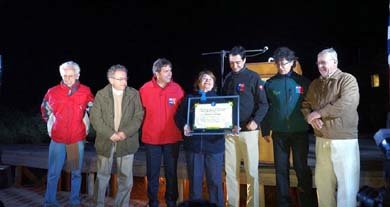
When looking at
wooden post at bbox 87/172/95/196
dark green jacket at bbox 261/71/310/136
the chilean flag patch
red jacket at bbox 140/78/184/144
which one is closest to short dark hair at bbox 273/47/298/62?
dark green jacket at bbox 261/71/310/136

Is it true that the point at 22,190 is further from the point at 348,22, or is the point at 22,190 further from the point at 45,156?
the point at 348,22

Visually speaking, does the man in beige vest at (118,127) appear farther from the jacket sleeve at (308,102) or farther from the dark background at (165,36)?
the dark background at (165,36)

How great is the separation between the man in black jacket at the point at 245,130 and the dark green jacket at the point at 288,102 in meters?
0.14

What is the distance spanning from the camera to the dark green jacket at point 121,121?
5.29m

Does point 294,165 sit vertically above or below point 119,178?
above

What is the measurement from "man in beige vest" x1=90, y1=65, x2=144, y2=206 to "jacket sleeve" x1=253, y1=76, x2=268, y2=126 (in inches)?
58.7

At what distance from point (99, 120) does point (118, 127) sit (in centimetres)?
26

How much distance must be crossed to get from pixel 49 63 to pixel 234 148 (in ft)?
58.1

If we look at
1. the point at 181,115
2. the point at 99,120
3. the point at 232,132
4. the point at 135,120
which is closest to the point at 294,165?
the point at 232,132

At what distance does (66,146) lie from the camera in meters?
5.61

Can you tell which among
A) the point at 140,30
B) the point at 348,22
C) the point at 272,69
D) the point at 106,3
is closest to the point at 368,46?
the point at 348,22

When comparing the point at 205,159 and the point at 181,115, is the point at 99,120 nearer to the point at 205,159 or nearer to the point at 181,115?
the point at 181,115

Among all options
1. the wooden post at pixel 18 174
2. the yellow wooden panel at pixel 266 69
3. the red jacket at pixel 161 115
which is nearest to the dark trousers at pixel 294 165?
the red jacket at pixel 161 115

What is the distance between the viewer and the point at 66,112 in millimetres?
5555
